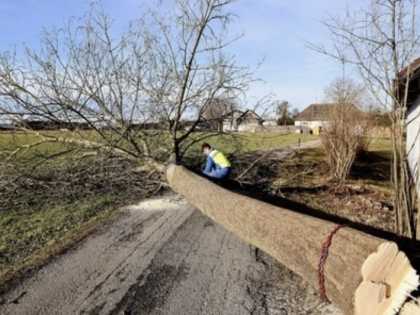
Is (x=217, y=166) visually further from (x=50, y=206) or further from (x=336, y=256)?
(x=50, y=206)

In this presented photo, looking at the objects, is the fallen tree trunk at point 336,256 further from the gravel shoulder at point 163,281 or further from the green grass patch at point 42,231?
the green grass patch at point 42,231

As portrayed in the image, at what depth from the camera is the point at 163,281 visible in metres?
4.56

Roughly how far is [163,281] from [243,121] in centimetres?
588

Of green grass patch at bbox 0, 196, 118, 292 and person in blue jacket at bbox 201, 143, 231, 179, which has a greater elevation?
person in blue jacket at bbox 201, 143, 231, 179

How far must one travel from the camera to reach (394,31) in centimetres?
451

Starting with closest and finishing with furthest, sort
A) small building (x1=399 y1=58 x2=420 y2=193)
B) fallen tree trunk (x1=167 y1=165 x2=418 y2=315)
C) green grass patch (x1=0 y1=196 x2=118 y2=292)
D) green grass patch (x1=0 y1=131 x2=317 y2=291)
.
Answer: fallen tree trunk (x1=167 y1=165 x2=418 y2=315), green grass patch (x1=0 y1=196 x2=118 y2=292), green grass patch (x1=0 y1=131 x2=317 y2=291), small building (x1=399 y1=58 x2=420 y2=193)

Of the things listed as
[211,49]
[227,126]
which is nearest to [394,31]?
[211,49]

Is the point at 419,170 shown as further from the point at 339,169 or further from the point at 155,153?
the point at 339,169

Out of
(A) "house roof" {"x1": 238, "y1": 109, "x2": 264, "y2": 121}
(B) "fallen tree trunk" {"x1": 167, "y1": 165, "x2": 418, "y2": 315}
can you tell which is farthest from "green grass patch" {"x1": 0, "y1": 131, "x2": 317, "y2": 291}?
(B) "fallen tree trunk" {"x1": 167, "y1": 165, "x2": 418, "y2": 315}

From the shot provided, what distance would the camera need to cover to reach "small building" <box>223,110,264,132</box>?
9.32 meters

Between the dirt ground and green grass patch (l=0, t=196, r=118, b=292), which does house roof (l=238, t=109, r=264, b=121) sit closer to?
the dirt ground

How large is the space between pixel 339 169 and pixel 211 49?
679 centimetres

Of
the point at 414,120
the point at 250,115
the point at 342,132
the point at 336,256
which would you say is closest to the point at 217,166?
the point at 250,115

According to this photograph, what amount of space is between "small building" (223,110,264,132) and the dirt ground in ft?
12.4
